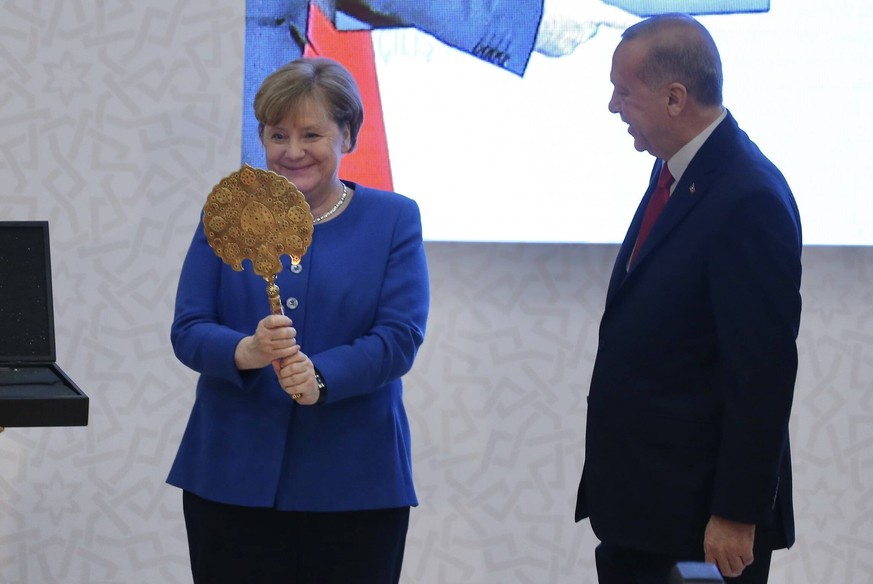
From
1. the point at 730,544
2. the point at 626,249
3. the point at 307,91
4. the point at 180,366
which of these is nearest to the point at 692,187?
the point at 626,249

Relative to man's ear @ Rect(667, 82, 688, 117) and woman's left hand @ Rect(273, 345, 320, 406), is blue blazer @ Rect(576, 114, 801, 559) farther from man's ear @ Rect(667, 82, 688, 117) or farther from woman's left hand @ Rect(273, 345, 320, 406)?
woman's left hand @ Rect(273, 345, 320, 406)

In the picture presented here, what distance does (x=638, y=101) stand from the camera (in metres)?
2.02

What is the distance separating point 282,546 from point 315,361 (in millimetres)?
354

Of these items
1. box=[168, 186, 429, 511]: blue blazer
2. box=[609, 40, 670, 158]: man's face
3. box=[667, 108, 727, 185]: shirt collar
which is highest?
box=[609, 40, 670, 158]: man's face

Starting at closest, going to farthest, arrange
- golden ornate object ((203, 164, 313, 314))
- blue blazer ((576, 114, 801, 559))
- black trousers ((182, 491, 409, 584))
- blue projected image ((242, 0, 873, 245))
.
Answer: blue blazer ((576, 114, 801, 559)) → golden ornate object ((203, 164, 313, 314)) → black trousers ((182, 491, 409, 584)) → blue projected image ((242, 0, 873, 245))

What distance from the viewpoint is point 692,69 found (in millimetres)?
1979

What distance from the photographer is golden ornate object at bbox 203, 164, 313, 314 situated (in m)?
1.94

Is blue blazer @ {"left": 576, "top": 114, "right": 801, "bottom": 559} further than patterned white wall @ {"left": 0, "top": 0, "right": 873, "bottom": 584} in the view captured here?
No

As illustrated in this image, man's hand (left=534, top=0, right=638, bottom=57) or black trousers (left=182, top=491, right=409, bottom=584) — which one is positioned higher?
man's hand (left=534, top=0, right=638, bottom=57)

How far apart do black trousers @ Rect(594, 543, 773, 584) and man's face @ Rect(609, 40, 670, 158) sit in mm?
720

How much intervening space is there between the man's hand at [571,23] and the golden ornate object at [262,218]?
3.73ft

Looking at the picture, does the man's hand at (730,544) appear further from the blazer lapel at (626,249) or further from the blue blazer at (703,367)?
the blazer lapel at (626,249)

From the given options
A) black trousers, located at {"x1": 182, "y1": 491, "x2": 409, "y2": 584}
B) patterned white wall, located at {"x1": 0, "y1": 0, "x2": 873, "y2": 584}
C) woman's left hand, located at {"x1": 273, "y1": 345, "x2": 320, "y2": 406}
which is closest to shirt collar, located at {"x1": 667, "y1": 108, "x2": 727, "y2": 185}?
woman's left hand, located at {"x1": 273, "y1": 345, "x2": 320, "y2": 406}

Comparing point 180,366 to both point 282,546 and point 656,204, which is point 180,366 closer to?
point 282,546
